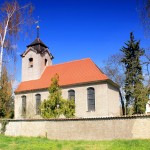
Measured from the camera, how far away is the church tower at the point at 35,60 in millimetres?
34656

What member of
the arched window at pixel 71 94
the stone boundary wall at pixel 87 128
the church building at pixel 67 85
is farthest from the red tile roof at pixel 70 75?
the stone boundary wall at pixel 87 128

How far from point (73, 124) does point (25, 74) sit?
19962 millimetres

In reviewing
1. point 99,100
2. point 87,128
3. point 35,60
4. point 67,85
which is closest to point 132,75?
point 99,100

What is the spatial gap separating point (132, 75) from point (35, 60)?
13978 mm

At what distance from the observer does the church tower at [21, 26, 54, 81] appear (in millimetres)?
34656

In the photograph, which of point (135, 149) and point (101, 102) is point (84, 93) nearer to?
point (101, 102)

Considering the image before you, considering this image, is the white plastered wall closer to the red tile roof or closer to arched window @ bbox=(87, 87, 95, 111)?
arched window @ bbox=(87, 87, 95, 111)

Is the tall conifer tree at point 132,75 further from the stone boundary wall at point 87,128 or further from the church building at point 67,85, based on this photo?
the stone boundary wall at point 87,128

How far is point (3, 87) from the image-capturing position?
29.6 m

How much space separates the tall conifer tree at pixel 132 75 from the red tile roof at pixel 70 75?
4768 mm

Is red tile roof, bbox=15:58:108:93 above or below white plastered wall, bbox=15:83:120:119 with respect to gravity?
above

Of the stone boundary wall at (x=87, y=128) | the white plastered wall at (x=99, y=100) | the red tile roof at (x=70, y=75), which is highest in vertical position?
the red tile roof at (x=70, y=75)

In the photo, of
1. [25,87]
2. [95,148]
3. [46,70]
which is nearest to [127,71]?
[46,70]

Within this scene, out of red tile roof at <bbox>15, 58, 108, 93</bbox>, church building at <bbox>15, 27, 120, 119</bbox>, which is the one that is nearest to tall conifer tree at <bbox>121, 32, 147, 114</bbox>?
church building at <bbox>15, 27, 120, 119</bbox>
